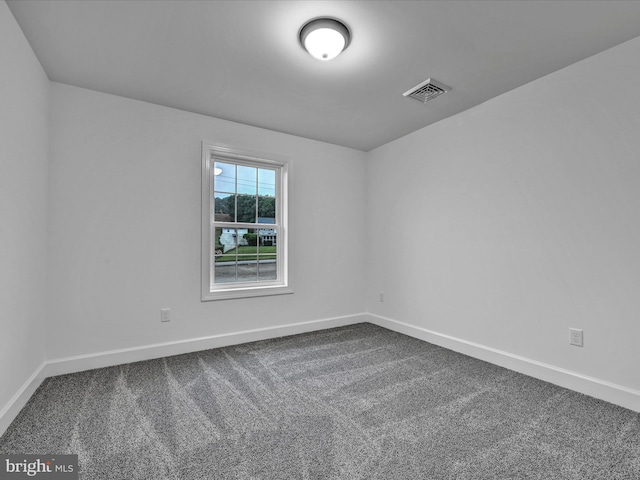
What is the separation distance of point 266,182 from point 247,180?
0.24 meters

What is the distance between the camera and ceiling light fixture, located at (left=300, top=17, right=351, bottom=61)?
190cm

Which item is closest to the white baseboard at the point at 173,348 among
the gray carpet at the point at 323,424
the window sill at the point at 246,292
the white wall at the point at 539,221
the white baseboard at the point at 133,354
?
the white baseboard at the point at 133,354

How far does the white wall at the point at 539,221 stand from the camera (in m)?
2.11

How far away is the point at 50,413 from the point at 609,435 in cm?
338

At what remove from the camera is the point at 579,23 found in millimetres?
1889

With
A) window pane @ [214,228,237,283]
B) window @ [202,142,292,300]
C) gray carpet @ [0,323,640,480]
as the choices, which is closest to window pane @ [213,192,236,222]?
window @ [202,142,292,300]

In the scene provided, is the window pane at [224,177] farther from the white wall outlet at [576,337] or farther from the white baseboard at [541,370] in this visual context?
the white wall outlet at [576,337]

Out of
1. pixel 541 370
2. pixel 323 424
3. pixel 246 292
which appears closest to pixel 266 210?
pixel 246 292

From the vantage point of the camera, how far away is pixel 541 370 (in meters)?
2.49

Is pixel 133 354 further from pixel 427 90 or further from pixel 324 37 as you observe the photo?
pixel 427 90

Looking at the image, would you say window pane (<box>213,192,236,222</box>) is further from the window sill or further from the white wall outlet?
the white wall outlet

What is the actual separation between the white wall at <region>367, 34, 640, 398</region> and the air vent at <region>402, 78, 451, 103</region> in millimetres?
172

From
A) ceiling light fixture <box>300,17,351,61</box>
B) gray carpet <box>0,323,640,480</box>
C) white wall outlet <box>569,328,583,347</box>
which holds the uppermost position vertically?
ceiling light fixture <box>300,17,351,61</box>

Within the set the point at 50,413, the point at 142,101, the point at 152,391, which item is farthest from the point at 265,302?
the point at 142,101
